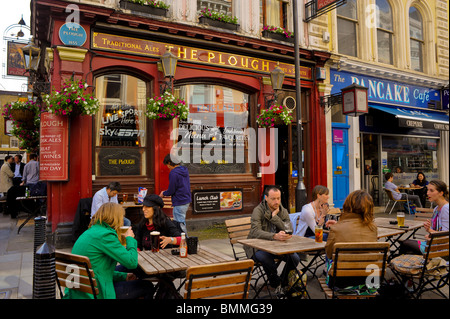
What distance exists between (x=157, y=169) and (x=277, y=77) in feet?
13.9

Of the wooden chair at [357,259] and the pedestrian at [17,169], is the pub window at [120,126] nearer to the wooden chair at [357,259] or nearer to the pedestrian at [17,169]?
the wooden chair at [357,259]

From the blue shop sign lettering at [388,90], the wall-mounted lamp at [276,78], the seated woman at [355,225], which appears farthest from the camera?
the blue shop sign lettering at [388,90]

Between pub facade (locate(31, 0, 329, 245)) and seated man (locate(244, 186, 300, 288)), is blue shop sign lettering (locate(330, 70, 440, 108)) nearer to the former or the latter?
pub facade (locate(31, 0, 329, 245))

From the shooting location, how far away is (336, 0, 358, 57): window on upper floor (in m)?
12.5

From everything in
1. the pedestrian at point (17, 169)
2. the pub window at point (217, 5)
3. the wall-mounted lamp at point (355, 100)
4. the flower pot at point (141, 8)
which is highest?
the pub window at point (217, 5)

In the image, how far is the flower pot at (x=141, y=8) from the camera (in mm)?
8352

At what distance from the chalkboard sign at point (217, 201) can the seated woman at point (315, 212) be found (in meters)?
4.20

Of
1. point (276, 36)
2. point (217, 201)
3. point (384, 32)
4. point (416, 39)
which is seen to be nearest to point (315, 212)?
point (217, 201)

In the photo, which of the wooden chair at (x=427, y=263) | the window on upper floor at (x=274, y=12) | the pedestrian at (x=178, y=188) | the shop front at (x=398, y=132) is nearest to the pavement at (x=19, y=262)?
the wooden chair at (x=427, y=263)

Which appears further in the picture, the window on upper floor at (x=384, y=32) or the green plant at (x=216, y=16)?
the window on upper floor at (x=384, y=32)

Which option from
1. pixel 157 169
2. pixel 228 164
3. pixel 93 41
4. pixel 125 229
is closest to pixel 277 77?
pixel 228 164

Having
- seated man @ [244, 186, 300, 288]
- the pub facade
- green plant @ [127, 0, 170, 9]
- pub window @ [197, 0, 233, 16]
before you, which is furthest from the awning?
seated man @ [244, 186, 300, 288]

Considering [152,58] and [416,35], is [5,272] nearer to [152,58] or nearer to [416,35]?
[152,58]

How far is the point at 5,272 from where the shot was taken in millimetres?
5539
